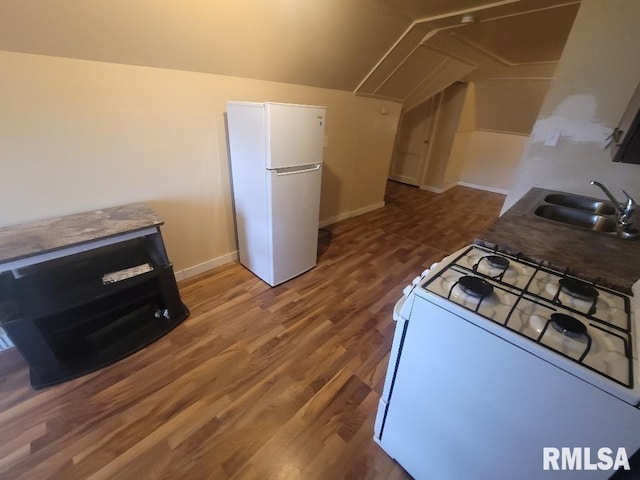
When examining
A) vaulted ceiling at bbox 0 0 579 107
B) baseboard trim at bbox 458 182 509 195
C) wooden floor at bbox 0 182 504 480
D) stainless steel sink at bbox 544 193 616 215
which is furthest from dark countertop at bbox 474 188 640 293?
baseboard trim at bbox 458 182 509 195

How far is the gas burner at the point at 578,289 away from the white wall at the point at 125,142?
7.56 ft

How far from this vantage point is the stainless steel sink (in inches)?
68.6

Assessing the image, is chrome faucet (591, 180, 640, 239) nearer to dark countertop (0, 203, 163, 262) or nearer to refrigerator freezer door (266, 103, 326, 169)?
refrigerator freezer door (266, 103, 326, 169)

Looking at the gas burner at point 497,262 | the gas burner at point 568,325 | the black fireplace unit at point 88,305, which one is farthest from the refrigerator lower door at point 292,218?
the gas burner at point 568,325

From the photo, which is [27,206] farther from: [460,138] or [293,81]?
[460,138]

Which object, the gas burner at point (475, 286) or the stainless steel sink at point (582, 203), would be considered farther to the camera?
the stainless steel sink at point (582, 203)

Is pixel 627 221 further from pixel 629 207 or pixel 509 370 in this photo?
pixel 509 370

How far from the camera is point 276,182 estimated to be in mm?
1977

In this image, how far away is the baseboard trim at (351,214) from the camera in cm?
358

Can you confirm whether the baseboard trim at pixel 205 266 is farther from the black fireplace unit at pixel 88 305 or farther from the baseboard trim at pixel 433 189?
the baseboard trim at pixel 433 189

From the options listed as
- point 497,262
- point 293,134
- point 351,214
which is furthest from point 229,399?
point 351,214

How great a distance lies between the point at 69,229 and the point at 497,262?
2167mm

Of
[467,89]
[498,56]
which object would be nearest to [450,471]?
[498,56]

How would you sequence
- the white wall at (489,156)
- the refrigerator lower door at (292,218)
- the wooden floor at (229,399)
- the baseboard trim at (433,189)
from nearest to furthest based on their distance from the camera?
the wooden floor at (229,399), the refrigerator lower door at (292,218), the white wall at (489,156), the baseboard trim at (433,189)
